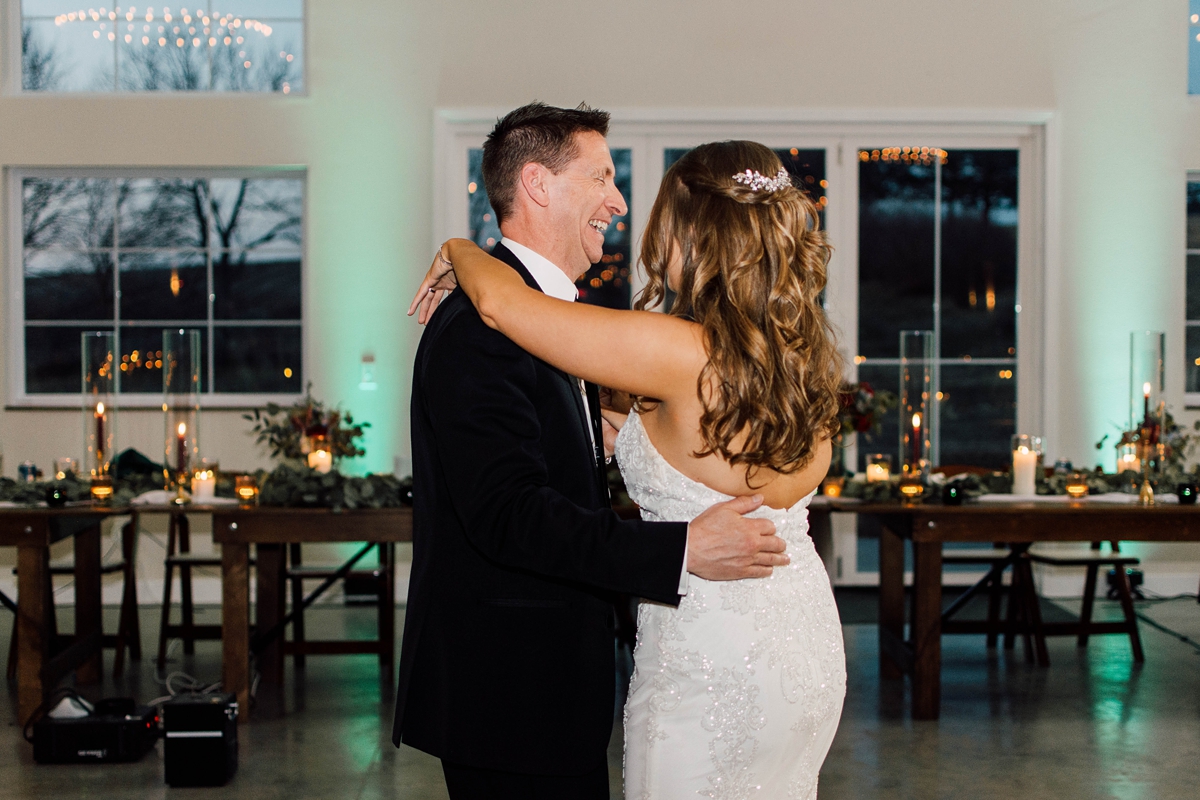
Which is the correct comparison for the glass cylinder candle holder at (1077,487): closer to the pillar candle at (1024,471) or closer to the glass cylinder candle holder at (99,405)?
the pillar candle at (1024,471)

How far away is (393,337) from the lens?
7.22m

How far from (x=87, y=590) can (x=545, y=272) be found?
13.3 feet

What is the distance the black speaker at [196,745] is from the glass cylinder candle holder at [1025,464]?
3350mm

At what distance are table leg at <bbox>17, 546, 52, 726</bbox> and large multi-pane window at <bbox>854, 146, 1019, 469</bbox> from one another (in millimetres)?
5053

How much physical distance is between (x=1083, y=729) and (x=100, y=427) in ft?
13.6

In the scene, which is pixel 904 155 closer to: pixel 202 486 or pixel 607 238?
pixel 607 238

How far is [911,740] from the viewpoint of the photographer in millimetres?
4238

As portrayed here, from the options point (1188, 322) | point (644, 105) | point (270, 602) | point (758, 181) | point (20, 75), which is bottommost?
point (270, 602)

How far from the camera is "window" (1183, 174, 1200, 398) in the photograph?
7.51 m

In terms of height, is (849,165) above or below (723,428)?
above

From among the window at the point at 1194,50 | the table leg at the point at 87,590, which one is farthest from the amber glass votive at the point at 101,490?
the window at the point at 1194,50

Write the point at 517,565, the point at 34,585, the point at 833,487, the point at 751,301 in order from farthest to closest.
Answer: the point at 833,487, the point at 34,585, the point at 751,301, the point at 517,565

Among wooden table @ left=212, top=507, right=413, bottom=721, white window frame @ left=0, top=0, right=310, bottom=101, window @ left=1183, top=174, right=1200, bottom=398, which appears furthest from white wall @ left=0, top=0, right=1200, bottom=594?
wooden table @ left=212, top=507, right=413, bottom=721

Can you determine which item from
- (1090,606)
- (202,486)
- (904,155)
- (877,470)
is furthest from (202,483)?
(904,155)
